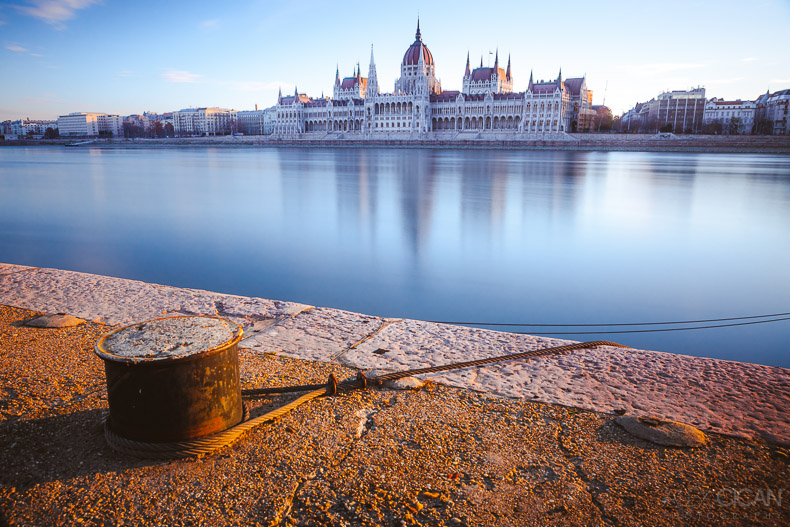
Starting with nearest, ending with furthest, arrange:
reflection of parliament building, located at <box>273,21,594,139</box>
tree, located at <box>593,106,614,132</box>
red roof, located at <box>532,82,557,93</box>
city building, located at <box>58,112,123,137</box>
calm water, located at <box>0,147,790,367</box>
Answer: calm water, located at <box>0,147,790,367</box> → red roof, located at <box>532,82,557,93</box> → reflection of parliament building, located at <box>273,21,594,139</box> → tree, located at <box>593,106,614,132</box> → city building, located at <box>58,112,123,137</box>

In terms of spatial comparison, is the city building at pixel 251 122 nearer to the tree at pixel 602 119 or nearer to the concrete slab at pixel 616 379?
the tree at pixel 602 119

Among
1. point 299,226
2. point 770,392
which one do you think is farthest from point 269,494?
point 299,226

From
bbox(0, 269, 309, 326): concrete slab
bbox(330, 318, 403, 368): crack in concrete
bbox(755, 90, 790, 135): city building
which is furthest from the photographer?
bbox(755, 90, 790, 135): city building

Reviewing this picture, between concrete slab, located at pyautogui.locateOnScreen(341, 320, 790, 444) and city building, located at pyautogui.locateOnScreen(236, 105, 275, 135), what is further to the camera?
city building, located at pyautogui.locateOnScreen(236, 105, 275, 135)

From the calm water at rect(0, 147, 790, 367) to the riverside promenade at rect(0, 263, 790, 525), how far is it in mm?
2344

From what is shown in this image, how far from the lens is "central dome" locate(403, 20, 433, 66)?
277 ft

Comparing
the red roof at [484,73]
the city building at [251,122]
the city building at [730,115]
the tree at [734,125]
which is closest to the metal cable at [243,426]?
the tree at [734,125]

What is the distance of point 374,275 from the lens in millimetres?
6734

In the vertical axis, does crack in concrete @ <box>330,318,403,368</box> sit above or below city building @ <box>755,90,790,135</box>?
below

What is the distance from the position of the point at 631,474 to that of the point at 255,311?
279cm

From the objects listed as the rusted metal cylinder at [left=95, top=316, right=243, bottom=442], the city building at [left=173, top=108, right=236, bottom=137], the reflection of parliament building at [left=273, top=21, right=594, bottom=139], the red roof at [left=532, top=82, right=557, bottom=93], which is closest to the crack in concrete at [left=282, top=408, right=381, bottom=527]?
the rusted metal cylinder at [left=95, top=316, right=243, bottom=442]

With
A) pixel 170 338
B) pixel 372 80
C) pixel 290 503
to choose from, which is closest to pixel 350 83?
pixel 372 80

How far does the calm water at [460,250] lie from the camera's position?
560 centimetres

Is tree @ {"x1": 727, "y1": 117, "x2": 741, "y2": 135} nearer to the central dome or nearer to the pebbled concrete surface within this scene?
the central dome
